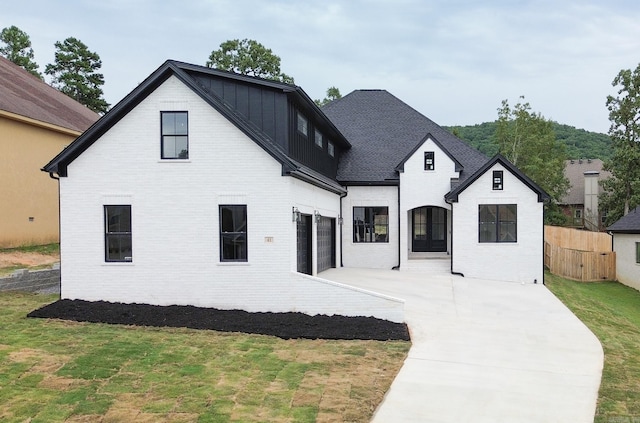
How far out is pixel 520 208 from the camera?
20500 mm

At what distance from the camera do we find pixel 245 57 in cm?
4072

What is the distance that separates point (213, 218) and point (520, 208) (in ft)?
39.6

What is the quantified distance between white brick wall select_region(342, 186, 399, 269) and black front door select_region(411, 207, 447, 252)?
1.84 metres

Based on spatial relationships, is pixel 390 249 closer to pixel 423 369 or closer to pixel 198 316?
pixel 198 316

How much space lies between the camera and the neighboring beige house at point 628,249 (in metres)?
24.1

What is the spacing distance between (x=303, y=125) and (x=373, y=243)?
24.6ft

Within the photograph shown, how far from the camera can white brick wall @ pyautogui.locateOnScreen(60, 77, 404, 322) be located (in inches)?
541

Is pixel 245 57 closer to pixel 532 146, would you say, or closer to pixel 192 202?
pixel 532 146

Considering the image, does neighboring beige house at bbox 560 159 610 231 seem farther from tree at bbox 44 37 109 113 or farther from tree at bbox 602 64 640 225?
tree at bbox 44 37 109 113

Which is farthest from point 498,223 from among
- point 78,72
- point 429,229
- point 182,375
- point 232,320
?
point 78,72

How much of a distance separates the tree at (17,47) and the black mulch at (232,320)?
39788 millimetres

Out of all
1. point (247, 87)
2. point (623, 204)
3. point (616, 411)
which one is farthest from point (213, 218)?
point (623, 204)

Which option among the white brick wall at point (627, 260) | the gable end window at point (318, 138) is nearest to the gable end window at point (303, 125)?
the gable end window at point (318, 138)

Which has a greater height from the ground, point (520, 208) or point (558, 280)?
point (520, 208)
